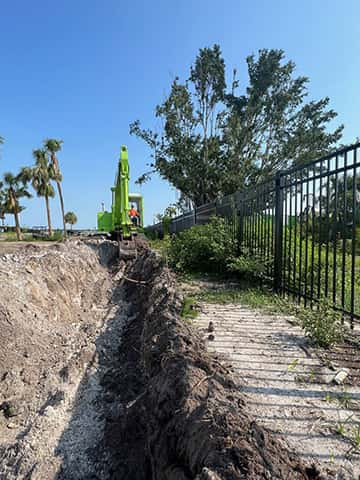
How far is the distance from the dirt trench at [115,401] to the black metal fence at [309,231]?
6.13 ft

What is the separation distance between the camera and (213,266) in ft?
22.6

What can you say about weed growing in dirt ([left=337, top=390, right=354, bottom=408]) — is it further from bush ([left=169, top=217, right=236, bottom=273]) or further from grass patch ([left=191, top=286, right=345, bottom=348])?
bush ([left=169, top=217, right=236, bottom=273])

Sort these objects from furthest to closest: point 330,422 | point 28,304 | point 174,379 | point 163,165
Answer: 1. point 163,165
2. point 28,304
3. point 174,379
4. point 330,422

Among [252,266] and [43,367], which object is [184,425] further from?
[252,266]

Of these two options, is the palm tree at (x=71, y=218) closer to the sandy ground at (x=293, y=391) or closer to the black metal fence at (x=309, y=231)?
the black metal fence at (x=309, y=231)

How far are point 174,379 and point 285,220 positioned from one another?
3.57m

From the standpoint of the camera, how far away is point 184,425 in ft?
5.12

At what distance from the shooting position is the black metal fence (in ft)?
10.8

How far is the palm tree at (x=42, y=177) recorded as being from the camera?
36594 millimetres

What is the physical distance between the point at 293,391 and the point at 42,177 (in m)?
40.5

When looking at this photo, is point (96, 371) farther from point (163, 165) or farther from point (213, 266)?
point (163, 165)

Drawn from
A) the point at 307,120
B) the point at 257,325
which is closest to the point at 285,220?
the point at 257,325

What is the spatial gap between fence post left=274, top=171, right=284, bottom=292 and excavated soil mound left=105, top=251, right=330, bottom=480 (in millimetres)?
2486

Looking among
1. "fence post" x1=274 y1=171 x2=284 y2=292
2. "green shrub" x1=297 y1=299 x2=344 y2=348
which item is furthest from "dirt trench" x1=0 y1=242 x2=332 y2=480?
"fence post" x1=274 y1=171 x2=284 y2=292
